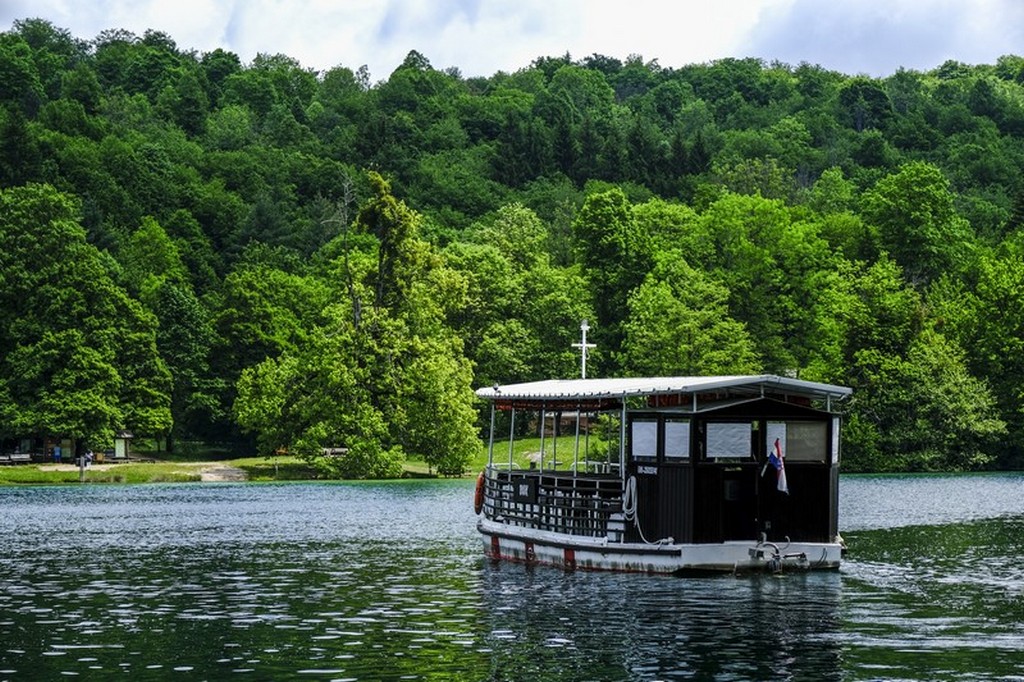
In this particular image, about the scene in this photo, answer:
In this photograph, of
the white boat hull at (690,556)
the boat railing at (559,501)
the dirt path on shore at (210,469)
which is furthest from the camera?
the dirt path on shore at (210,469)

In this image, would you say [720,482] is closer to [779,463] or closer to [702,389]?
[779,463]

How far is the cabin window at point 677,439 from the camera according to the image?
45.9 m

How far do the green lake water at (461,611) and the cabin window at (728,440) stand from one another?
3.42 m

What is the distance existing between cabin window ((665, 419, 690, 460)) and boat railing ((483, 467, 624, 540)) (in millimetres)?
2293

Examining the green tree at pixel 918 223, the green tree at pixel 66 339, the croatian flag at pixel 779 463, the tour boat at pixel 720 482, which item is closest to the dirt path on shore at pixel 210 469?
the green tree at pixel 66 339

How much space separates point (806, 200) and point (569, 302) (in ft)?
155

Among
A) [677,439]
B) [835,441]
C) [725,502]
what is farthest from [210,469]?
[725,502]

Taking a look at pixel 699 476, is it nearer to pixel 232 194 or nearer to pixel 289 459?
pixel 289 459

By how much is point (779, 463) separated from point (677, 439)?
9.50 feet

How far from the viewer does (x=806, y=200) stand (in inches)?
7121

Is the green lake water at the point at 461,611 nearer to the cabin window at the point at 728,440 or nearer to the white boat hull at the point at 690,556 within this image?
the white boat hull at the point at 690,556

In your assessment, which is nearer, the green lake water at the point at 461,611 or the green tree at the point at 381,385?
the green lake water at the point at 461,611

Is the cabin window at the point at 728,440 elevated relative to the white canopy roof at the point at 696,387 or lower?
lower

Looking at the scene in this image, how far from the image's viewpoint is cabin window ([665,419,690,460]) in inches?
1807
